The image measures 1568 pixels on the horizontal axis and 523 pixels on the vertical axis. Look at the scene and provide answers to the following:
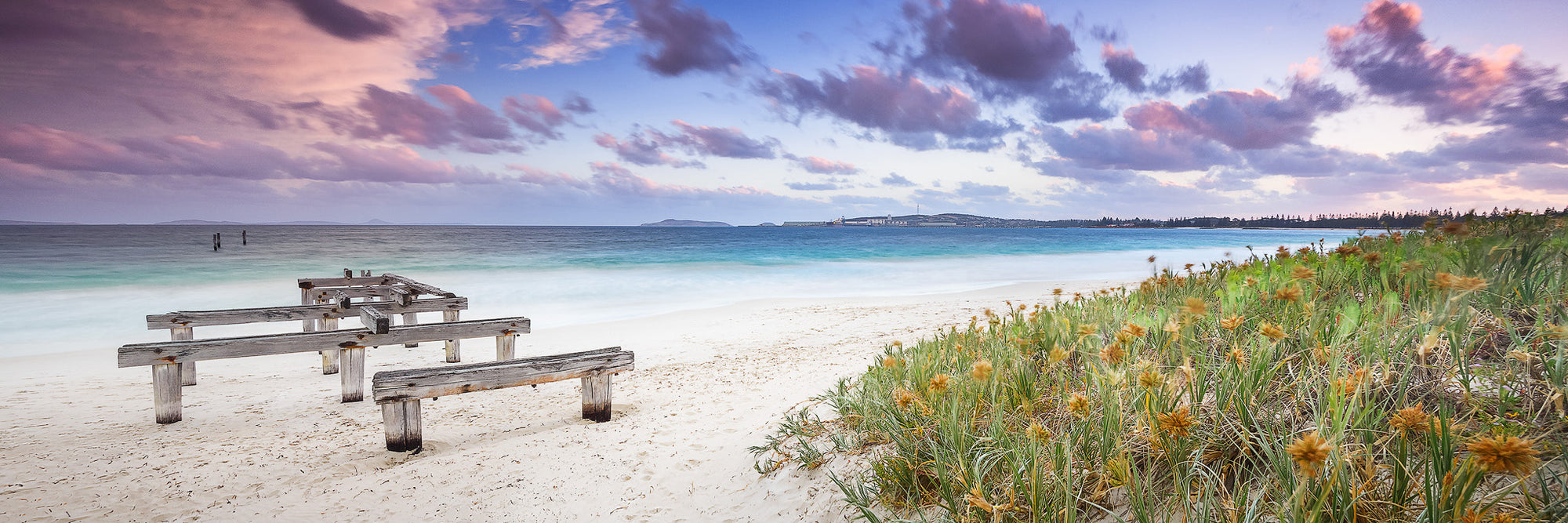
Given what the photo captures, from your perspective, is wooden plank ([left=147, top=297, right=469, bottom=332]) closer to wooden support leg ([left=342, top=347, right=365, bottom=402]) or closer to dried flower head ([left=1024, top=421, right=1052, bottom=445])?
wooden support leg ([left=342, top=347, right=365, bottom=402])

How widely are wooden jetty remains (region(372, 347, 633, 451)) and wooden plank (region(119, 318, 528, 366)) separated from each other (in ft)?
5.94

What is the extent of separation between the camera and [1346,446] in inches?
82.7

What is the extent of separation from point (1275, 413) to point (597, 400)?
5.40 metres

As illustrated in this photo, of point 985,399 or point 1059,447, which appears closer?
point 1059,447

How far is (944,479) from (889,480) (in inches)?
16.2

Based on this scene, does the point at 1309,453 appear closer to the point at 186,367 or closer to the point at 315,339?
the point at 315,339

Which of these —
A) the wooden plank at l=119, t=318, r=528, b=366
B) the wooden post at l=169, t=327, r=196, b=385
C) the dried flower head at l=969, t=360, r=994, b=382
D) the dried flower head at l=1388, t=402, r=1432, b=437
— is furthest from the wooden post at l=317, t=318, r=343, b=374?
the dried flower head at l=1388, t=402, r=1432, b=437

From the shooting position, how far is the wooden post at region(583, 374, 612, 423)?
597 centimetres

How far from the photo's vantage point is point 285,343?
6.24 meters

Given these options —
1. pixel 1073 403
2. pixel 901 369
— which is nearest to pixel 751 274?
pixel 901 369

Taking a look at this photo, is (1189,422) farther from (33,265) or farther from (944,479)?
(33,265)

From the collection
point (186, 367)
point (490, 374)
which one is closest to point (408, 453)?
point (490, 374)

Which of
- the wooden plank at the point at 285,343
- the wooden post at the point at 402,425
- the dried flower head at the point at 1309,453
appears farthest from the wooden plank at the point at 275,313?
the dried flower head at the point at 1309,453

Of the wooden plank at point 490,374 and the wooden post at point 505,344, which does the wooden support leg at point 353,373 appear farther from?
the wooden plank at point 490,374
